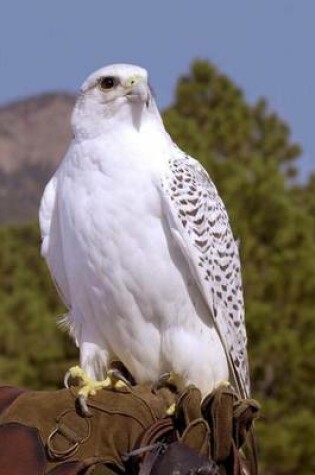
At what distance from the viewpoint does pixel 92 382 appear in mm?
4801

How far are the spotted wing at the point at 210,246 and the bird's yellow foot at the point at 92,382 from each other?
0.41m

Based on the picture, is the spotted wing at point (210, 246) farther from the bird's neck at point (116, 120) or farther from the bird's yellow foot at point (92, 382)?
the bird's yellow foot at point (92, 382)

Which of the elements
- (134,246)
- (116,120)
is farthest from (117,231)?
(116,120)

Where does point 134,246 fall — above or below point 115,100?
below

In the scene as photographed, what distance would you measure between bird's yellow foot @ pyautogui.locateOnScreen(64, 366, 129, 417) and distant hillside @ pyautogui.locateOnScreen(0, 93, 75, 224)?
64856 millimetres

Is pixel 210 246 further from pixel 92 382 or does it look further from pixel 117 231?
pixel 92 382

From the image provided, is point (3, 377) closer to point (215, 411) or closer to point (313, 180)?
point (215, 411)

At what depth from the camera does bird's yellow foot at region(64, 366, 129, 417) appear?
4.64 m

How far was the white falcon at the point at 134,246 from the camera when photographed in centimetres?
491

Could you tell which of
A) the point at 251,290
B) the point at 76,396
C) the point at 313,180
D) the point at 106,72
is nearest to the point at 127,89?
the point at 106,72

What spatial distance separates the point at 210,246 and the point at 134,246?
0.37 metres

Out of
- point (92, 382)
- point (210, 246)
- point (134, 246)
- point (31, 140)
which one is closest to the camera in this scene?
point (92, 382)

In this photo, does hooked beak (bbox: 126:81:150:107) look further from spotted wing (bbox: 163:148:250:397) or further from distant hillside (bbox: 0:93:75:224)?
distant hillside (bbox: 0:93:75:224)

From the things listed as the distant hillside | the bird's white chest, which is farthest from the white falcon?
the distant hillside
